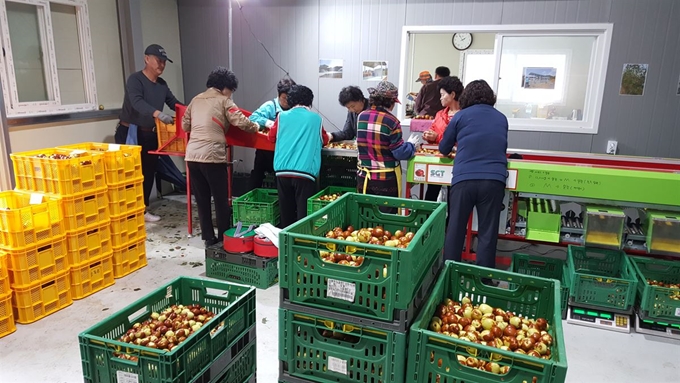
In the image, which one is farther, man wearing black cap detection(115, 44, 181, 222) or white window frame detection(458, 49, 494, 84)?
white window frame detection(458, 49, 494, 84)

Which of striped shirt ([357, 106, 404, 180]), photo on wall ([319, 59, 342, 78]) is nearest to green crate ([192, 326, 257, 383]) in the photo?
striped shirt ([357, 106, 404, 180])

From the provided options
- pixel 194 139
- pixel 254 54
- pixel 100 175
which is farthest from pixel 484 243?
pixel 254 54

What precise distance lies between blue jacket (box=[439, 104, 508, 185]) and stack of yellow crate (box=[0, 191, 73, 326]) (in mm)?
2946

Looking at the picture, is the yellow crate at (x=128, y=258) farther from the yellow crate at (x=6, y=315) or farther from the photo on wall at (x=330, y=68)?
the photo on wall at (x=330, y=68)

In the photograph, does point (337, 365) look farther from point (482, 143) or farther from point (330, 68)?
point (330, 68)

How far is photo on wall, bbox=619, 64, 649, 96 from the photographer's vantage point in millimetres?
5258

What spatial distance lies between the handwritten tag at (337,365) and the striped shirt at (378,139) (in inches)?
83.1

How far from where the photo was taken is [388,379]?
63.2 inches

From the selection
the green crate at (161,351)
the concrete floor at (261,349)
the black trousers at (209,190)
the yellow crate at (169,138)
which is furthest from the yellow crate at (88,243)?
the green crate at (161,351)

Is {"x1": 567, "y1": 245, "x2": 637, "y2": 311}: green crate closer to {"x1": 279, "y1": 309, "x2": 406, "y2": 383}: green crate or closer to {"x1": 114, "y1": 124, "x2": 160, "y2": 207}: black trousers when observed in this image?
{"x1": 279, "y1": 309, "x2": 406, "y2": 383}: green crate

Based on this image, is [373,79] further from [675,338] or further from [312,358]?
[312,358]

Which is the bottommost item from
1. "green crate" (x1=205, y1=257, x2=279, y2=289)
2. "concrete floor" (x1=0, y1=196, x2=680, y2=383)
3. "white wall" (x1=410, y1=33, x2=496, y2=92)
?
"concrete floor" (x1=0, y1=196, x2=680, y2=383)

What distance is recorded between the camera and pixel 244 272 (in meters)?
3.89

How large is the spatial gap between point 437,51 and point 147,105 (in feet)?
20.0
